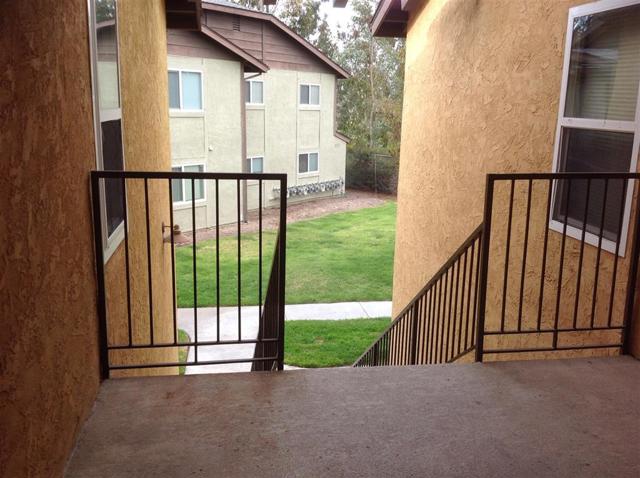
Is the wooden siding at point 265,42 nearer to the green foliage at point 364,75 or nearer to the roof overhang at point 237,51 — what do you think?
the roof overhang at point 237,51

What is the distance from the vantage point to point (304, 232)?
15898 millimetres

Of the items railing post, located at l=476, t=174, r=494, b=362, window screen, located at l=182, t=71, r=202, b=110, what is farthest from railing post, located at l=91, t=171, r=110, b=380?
window screen, located at l=182, t=71, r=202, b=110

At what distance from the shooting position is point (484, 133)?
475 centimetres

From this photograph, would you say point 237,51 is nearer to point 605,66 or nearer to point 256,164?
point 256,164

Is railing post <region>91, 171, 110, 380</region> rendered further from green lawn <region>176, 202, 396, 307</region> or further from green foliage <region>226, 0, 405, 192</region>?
green foliage <region>226, 0, 405, 192</region>

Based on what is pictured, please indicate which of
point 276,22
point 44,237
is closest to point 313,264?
point 276,22

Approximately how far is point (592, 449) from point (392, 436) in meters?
0.81

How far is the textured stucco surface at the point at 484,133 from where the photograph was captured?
3748 mm

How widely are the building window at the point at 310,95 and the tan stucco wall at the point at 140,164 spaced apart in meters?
13.3

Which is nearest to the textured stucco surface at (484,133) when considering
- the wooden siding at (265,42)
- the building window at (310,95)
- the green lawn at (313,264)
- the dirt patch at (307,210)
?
the green lawn at (313,264)

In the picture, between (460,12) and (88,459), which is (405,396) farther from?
(460,12)

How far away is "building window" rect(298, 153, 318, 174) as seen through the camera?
19.7 m

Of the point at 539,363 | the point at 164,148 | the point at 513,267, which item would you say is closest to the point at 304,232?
the point at 164,148

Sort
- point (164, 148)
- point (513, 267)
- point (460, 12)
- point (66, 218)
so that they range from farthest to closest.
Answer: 1. point (164, 148)
2. point (460, 12)
3. point (513, 267)
4. point (66, 218)
